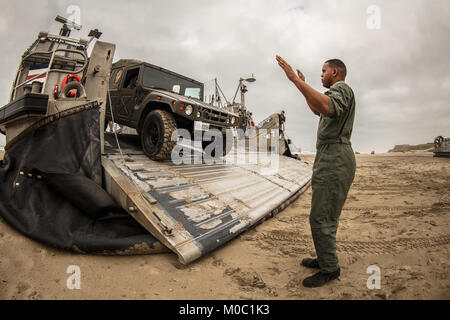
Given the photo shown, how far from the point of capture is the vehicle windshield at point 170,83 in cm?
481

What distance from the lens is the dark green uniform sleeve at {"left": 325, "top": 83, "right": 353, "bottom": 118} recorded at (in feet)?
5.31

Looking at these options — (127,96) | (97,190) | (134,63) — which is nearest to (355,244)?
(97,190)

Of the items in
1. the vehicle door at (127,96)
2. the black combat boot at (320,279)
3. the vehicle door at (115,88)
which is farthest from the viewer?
the vehicle door at (115,88)

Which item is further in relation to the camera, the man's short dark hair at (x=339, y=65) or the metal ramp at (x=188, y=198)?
the metal ramp at (x=188, y=198)

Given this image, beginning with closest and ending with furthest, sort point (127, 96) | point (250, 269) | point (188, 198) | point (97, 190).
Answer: point (250, 269) → point (97, 190) → point (188, 198) → point (127, 96)

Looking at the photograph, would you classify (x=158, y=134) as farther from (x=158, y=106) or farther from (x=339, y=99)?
(x=339, y=99)

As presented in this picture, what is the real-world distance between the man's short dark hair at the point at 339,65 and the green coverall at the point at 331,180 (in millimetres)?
188

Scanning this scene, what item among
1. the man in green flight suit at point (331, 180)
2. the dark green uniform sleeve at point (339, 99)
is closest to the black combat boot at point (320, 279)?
the man in green flight suit at point (331, 180)

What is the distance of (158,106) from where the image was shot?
438 centimetres

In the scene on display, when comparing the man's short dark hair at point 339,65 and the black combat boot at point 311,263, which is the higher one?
the man's short dark hair at point 339,65

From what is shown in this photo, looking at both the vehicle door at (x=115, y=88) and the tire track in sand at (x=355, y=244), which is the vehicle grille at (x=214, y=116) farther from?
the tire track in sand at (x=355, y=244)

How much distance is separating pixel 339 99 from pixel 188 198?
200 centimetres
